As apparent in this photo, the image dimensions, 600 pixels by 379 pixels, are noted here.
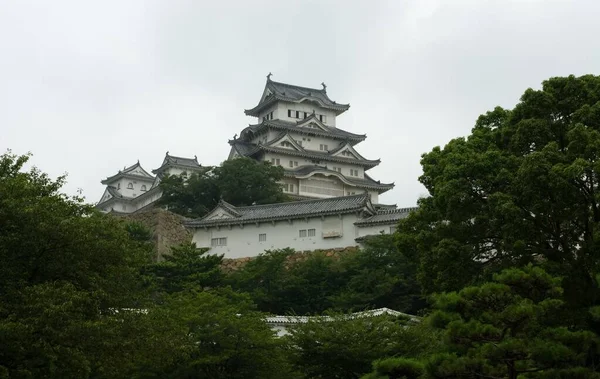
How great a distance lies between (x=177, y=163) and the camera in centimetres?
6384

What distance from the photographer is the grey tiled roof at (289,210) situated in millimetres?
39406

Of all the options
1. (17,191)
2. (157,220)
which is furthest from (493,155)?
(157,220)

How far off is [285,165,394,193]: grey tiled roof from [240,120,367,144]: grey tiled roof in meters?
3.18

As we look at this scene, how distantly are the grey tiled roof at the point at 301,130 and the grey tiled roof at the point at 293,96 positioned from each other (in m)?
1.85

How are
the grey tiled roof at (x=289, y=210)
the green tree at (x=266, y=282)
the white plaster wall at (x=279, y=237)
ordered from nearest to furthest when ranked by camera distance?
the green tree at (x=266, y=282) < the white plaster wall at (x=279, y=237) < the grey tiled roof at (x=289, y=210)

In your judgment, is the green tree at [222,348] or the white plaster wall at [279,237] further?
the white plaster wall at [279,237]

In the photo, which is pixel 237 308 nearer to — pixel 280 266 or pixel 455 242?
pixel 455 242

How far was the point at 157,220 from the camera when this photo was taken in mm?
40375

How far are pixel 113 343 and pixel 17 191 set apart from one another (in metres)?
Answer: 3.62

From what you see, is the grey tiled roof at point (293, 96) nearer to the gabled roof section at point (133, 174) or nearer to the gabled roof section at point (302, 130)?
the gabled roof section at point (302, 130)

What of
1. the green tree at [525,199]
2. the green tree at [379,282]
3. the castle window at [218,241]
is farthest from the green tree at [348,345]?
the castle window at [218,241]

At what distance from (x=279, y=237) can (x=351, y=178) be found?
18.2 metres

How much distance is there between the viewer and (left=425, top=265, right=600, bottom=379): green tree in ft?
41.5

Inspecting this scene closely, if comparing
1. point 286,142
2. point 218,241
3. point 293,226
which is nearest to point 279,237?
point 293,226
